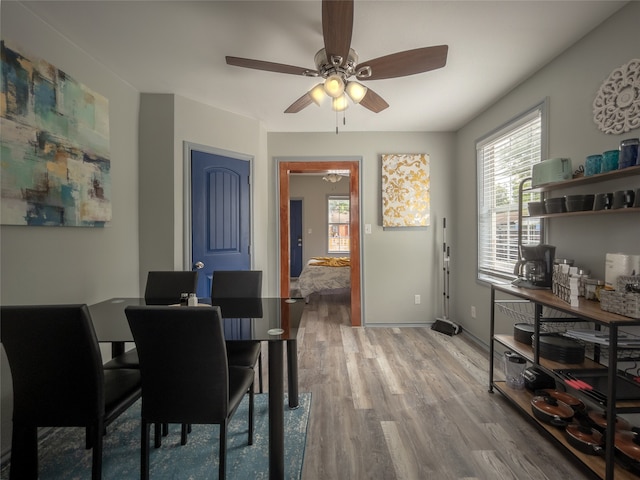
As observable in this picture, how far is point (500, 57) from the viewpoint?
2.23 metres

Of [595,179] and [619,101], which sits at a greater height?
[619,101]

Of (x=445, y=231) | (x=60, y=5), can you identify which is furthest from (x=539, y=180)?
(x=60, y=5)

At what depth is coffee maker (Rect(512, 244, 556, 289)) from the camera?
205 cm

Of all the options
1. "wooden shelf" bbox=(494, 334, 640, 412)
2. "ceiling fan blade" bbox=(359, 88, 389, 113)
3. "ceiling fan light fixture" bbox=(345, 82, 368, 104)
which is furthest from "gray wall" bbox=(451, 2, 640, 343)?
"ceiling fan light fixture" bbox=(345, 82, 368, 104)

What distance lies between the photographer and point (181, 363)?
132 centimetres

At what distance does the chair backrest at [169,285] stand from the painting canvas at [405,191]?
2485 mm

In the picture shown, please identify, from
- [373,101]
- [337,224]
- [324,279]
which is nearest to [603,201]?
[373,101]

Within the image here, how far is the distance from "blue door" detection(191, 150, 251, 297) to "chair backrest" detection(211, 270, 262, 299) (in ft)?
2.41

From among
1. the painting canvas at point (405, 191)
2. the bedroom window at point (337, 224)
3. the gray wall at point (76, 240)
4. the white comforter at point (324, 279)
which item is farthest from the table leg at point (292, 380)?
the bedroom window at point (337, 224)

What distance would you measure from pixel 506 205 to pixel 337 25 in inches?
93.0

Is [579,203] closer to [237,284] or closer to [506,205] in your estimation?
[506,205]

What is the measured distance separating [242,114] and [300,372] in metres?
2.76

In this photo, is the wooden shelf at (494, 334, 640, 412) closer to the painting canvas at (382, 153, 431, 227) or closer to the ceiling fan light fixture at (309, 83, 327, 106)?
the painting canvas at (382, 153, 431, 227)

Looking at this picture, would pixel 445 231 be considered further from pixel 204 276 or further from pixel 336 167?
pixel 204 276
